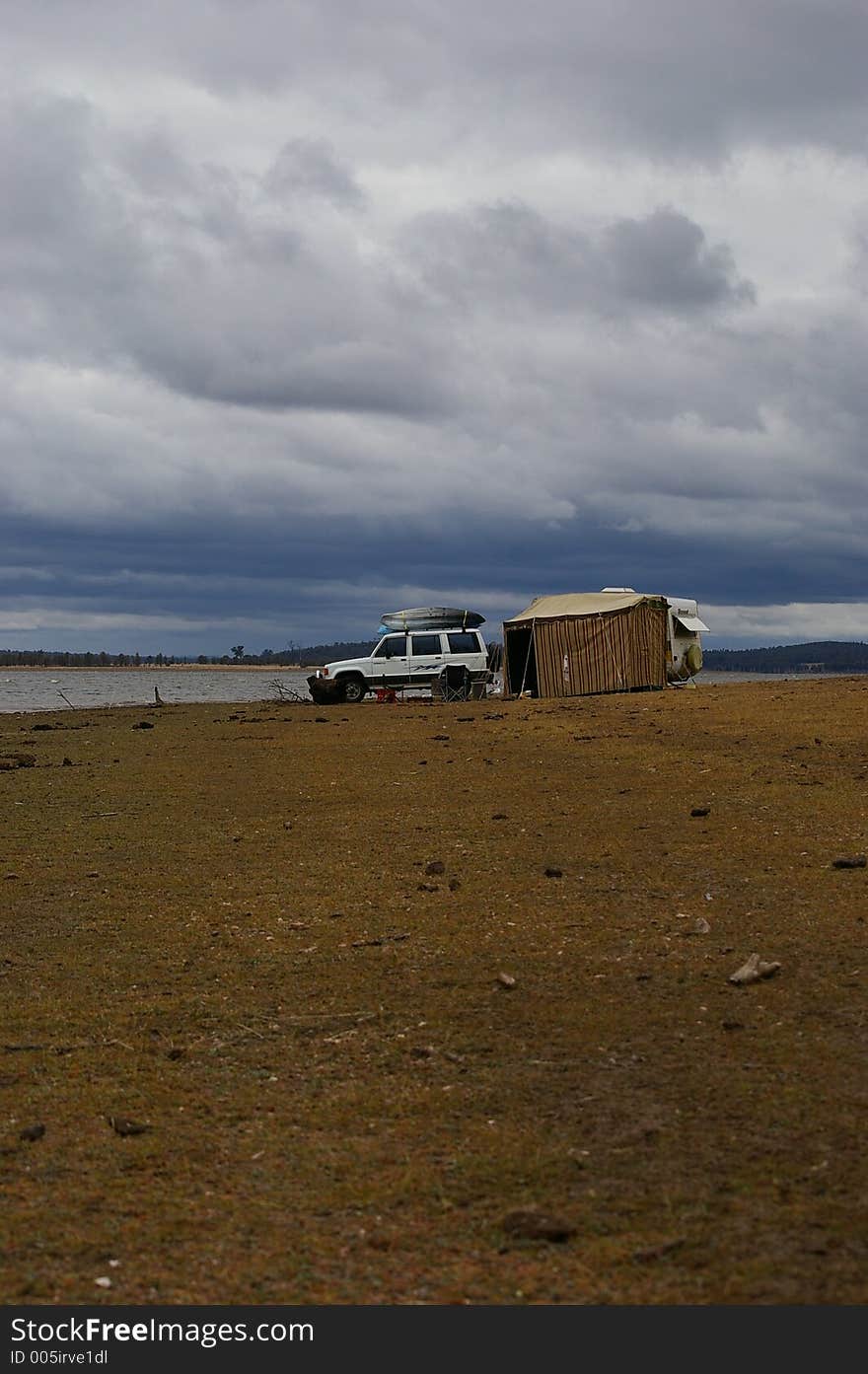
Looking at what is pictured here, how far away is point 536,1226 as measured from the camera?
365 centimetres

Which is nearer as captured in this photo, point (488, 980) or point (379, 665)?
point (488, 980)

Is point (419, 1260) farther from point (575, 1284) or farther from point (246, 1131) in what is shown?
point (246, 1131)

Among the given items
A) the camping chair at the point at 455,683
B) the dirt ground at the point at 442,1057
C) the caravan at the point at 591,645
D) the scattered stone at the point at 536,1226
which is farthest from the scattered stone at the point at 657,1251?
the camping chair at the point at 455,683

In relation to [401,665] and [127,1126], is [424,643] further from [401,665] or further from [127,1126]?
[127,1126]

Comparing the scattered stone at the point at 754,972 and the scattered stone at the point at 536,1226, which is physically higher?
the scattered stone at the point at 754,972

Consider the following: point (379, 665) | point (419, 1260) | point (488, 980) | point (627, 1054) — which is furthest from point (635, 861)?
point (379, 665)

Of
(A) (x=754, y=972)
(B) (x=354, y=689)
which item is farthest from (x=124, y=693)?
(A) (x=754, y=972)

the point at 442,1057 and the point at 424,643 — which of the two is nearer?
the point at 442,1057

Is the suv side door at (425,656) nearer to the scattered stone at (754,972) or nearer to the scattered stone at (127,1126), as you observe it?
the scattered stone at (754,972)

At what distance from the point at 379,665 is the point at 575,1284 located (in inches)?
1315

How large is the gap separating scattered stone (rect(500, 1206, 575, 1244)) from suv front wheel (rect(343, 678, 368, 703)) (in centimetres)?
3300

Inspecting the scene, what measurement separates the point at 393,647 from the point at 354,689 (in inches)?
66.2

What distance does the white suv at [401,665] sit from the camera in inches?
1436

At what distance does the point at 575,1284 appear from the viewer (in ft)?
11.0
